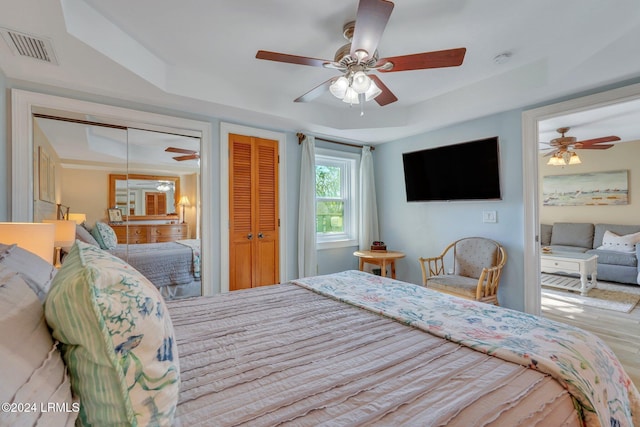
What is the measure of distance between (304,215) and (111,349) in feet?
10.7

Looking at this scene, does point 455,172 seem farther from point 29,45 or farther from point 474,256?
point 29,45

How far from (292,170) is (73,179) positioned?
220 centimetres

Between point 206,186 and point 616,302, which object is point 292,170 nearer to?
point 206,186

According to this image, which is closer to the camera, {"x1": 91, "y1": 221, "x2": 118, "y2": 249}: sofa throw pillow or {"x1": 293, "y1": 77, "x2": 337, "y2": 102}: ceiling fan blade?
{"x1": 293, "y1": 77, "x2": 337, "y2": 102}: ceiling fan blade

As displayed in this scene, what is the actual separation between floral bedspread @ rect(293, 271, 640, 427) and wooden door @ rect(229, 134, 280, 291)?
1.85m

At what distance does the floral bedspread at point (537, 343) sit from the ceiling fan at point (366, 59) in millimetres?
1486

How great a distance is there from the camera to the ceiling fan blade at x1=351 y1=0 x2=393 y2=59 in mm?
1477

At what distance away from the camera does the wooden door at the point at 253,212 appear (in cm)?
338

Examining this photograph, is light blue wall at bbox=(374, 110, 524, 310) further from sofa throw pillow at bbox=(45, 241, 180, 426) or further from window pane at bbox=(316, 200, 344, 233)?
sofa throw pillow at bbox=(45, 241, 180, 426)

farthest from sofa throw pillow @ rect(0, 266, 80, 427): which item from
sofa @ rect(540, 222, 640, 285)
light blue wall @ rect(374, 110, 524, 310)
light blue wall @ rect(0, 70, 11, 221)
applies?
sofa @ rect(540, 222, 640, 285)

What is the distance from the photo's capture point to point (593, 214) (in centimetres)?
600

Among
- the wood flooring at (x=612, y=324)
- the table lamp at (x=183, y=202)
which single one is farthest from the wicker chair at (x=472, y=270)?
the table lamp at (x=183, y=202)

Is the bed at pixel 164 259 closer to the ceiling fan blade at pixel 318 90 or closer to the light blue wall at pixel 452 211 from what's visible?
the ceiling fan blade at pixel 318 90

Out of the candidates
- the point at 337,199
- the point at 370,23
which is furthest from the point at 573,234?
the point at 370,23
